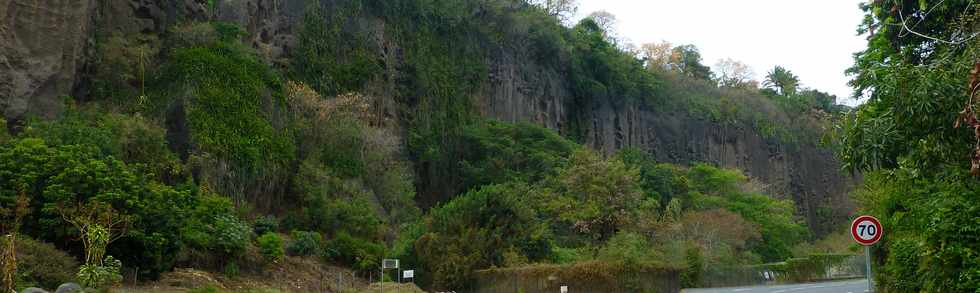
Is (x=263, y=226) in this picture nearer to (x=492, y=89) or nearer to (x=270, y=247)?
(x=270, y=247)

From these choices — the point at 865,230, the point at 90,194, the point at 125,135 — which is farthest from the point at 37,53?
the point at 865,230

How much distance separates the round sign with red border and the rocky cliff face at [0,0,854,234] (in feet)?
78.1

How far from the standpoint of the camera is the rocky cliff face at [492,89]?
27.2 meters

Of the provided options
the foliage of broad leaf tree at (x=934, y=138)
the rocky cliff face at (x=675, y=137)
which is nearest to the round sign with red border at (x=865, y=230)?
the foliage of broad leaf tree at (x=934, y=138)

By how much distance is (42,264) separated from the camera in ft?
59.6

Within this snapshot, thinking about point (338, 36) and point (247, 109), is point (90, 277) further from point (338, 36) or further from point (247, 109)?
point (338, 36)

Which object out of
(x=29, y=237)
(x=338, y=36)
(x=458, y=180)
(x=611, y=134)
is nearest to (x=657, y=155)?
(x=611, y=134)

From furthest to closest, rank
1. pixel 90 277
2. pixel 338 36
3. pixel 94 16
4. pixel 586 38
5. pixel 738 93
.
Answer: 1. pixel 738 93
2. pixel 586 38
3. pixel 338 36
4. pixel 94 16
5. pixel 90 277

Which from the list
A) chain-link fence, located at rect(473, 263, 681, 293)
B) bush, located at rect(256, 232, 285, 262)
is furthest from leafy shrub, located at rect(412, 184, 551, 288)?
bush, located at rect(256, 232, 285, 262)

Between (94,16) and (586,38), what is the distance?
41.5m

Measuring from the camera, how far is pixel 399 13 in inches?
1892

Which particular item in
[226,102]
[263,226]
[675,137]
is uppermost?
[675,137]

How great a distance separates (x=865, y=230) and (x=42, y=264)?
626 inches

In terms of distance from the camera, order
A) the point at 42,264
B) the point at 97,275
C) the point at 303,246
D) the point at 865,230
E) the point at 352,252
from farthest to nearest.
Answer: the point at 352,252
the point at 303,246
the point at 42,264
the point at 97,275
the point at 865,230
